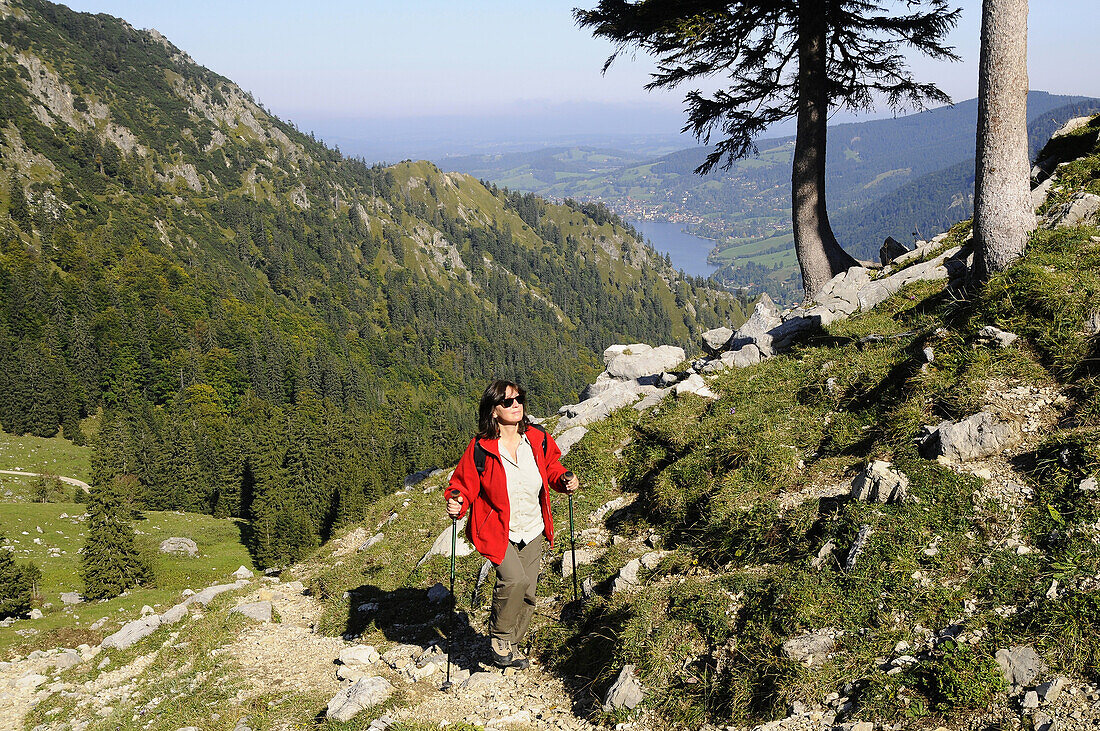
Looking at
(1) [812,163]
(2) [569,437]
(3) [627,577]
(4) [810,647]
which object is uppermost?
(1) [812,163]

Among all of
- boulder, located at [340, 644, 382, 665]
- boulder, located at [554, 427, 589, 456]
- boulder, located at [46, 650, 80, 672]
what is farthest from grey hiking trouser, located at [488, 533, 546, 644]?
boulder, located at [46, 650, 80, 672]

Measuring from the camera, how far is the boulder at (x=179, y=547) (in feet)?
214

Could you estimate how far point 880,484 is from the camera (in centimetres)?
657

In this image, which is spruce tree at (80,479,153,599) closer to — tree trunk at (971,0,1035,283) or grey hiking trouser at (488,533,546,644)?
grey hiking trouser at (488,533,546,644)

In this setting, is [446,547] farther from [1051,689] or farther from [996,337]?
[996,337]

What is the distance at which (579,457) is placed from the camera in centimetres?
1188

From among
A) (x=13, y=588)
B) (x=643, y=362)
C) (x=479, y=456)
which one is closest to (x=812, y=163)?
(x=643, y=362)

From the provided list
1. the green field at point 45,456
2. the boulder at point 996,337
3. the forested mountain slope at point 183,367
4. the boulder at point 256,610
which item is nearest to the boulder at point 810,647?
the boulder at point 996,337

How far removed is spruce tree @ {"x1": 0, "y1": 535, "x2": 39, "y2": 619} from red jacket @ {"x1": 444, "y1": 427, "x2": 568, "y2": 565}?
127 ft

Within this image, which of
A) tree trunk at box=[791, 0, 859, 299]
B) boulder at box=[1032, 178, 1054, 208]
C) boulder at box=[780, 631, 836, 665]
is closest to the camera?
boulder at box=[780, 631, 836, 665]

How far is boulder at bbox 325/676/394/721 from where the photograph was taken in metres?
6.52

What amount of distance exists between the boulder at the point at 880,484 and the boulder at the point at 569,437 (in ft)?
21.6

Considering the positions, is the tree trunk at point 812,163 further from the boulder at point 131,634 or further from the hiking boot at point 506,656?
the boulder at point 131,634

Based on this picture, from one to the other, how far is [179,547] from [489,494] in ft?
241
